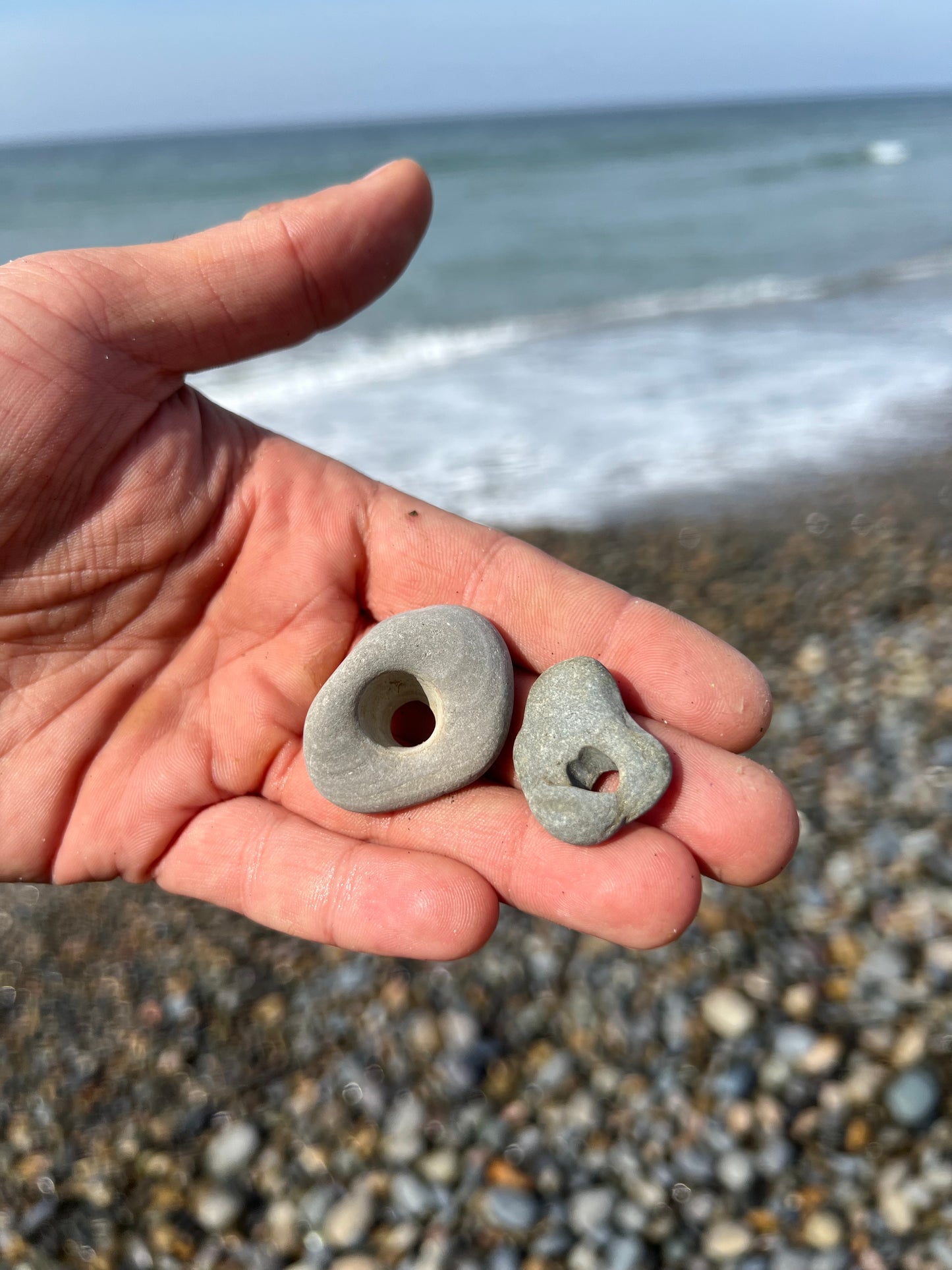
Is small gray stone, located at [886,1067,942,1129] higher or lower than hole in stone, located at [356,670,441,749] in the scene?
lower

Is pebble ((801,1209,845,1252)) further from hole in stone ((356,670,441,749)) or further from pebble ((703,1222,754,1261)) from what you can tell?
hole in stone ((356,670,441,749))

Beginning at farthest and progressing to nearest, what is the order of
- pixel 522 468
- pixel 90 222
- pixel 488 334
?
pixel 90 222 < pixel 488 334 < pixel 522 468

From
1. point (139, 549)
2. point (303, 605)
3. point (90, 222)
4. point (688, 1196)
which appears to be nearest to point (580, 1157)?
point (688, 1196)

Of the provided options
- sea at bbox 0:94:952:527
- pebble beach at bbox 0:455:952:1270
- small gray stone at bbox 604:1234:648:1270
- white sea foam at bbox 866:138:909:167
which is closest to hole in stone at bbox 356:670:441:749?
pebble beach at bbox 0:455:952:1270

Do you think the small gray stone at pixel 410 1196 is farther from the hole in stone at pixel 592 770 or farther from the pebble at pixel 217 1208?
the hole in stone at pixel 592 770

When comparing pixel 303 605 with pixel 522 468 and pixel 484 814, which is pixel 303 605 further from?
pixel 522 468

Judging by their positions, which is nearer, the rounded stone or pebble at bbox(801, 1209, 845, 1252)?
pebble at bbox(801, 1209, 845, 1252)

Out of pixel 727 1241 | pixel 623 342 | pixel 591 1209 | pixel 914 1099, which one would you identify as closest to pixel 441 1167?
pixel 591 1209
